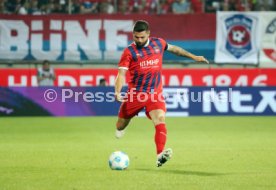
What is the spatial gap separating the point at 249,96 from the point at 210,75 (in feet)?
7.76

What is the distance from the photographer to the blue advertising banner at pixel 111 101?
21344 mm

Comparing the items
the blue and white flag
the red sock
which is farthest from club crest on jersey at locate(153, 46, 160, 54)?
the blue and white flag

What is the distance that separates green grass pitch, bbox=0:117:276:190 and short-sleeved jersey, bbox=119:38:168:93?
122 cm

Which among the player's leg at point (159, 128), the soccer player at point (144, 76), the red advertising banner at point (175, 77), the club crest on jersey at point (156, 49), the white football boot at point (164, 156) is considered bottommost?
the red advertising banner at point (175, 77)

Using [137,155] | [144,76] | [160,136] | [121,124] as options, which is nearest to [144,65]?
[144,76]

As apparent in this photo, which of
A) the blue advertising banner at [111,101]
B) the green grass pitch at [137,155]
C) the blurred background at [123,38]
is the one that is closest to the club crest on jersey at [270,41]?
the blurred background at [123,38]

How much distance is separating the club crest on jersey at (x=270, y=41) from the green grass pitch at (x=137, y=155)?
403cm

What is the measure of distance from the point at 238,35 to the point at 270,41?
1.11m

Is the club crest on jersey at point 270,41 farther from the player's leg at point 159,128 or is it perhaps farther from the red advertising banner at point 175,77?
the player's leg at point 159,128

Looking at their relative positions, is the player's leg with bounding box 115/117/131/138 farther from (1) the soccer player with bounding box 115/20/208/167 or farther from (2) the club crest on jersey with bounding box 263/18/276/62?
(2) the club crest on jersey with bounding box 263/18/276/62

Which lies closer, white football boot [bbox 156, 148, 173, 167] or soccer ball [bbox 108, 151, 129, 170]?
white football boot [bbox 156, 148, 173, 167]

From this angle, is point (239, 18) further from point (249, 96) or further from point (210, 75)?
point (249, 96)

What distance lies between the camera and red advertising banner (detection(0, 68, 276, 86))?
23391mm

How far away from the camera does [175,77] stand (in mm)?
23438
